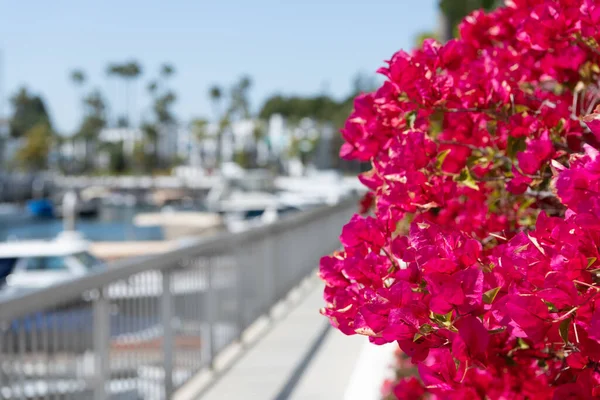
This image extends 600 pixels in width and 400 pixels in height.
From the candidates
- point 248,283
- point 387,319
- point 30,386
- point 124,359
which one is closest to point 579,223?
point 387,319

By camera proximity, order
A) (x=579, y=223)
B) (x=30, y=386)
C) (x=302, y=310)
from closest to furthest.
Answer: (x=579, y=223), (x=30, y=386), (x=302, y=310)

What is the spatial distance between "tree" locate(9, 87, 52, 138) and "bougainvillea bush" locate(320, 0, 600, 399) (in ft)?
467

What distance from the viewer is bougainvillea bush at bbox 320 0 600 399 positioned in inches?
47.0

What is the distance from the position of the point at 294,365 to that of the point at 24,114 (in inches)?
6594

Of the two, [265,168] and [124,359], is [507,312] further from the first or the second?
[265,168]

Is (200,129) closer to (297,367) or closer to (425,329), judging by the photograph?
(297,367)

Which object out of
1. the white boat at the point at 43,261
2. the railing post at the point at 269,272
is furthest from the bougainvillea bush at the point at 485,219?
the white boat at the point at 43,261

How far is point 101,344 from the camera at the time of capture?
164 inches

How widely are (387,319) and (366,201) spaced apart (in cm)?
111

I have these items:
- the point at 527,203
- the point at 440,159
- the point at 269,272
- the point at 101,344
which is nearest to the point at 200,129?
the point at 269,272

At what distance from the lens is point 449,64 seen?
200 centimetres

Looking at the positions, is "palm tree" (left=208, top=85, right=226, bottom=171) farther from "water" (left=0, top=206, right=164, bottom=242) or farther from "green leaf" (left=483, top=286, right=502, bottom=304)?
"green leaf" (left=483, top=286, right=502, bottom=304)

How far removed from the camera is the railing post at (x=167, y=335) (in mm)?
5133

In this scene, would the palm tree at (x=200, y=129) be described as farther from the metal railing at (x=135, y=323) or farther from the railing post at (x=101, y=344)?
the railing post at (x=101, y=344)
